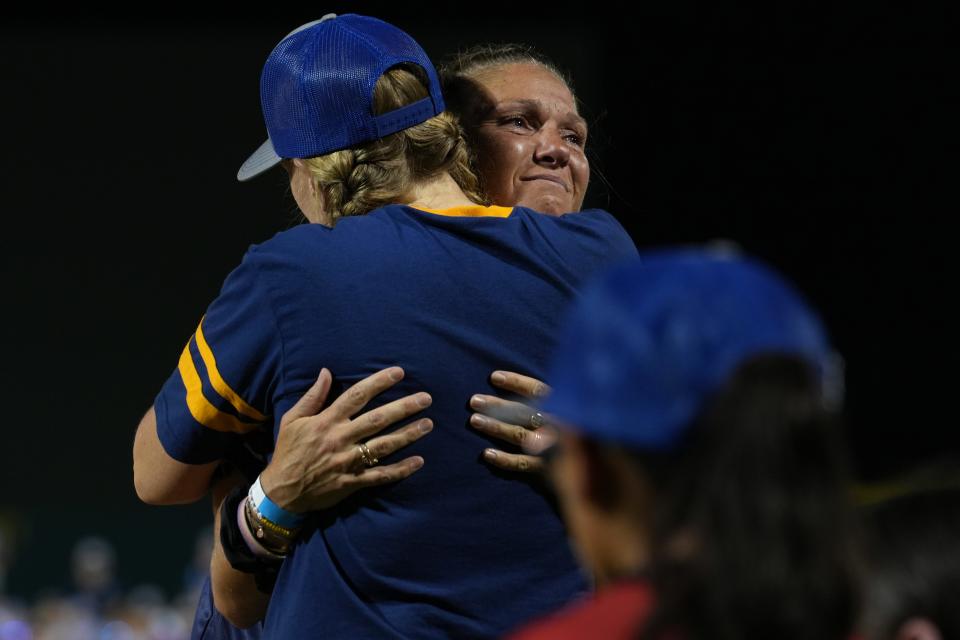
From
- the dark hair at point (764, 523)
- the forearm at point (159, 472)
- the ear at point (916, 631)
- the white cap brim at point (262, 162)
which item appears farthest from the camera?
the white cap brim at point (262, 162)

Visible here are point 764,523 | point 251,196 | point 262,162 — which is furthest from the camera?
point 251,196

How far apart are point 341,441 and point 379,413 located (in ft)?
0.19

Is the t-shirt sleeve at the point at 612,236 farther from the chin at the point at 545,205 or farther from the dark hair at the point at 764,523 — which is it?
the dark hair at the point at 764,523

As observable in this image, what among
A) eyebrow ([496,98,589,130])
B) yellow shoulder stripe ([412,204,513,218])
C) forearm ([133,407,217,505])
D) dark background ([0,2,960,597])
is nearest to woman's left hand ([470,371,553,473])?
yellow shoulder stripe ([412,204,513,218])

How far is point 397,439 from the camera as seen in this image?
1644 mm

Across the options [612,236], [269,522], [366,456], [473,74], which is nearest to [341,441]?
[366,456]

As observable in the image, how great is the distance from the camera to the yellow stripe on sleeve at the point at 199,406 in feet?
5.53

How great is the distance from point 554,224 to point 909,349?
8.79 meters

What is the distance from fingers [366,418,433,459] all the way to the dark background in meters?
7.75

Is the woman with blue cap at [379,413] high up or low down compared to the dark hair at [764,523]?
down

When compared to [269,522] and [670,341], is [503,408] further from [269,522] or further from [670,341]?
[670,341]

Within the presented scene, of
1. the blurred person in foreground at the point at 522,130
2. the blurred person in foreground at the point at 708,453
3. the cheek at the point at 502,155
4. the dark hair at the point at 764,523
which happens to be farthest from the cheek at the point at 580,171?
the dark hair at the point at 764,523

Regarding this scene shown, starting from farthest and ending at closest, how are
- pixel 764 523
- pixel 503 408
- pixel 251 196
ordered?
pixel 251 196, pixel 503 408, pixel 764 523

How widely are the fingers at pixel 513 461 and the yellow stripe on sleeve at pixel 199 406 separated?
333mm
